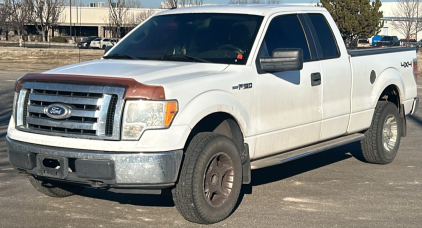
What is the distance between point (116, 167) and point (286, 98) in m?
2.09

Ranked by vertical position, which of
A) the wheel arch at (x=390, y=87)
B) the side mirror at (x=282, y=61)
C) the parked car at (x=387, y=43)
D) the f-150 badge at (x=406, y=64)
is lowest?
the parked car at (x=387, y=43)

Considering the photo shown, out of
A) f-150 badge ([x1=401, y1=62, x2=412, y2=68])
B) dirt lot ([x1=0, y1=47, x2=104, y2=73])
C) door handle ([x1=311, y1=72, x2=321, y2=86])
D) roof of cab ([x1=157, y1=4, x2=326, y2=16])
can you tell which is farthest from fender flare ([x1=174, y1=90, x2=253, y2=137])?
dirt lot ([x1=0, y1=47, x2=104, y2=73])

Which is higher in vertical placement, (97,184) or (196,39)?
(196,39)

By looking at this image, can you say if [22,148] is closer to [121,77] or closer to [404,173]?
[121,77]

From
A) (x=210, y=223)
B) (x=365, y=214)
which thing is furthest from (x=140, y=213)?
(x=365, y=214)

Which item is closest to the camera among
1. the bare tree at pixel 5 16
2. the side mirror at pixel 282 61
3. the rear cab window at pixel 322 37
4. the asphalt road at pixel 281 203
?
the asphalt road at pixel 281 203

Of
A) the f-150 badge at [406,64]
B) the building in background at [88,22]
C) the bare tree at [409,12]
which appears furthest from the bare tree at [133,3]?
the f-150 badge at [406,64]

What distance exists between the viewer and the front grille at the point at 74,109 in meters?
5.15

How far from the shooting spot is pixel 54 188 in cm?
641

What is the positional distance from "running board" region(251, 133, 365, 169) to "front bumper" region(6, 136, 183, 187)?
4.14ft

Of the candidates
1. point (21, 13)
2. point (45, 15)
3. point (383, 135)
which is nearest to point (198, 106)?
point (383, 135)

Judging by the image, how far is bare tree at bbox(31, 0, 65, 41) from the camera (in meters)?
73.8

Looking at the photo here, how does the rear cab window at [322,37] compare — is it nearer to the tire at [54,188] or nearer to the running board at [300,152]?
the running board at [300,152]

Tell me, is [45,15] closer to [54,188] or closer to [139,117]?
[54,188]
